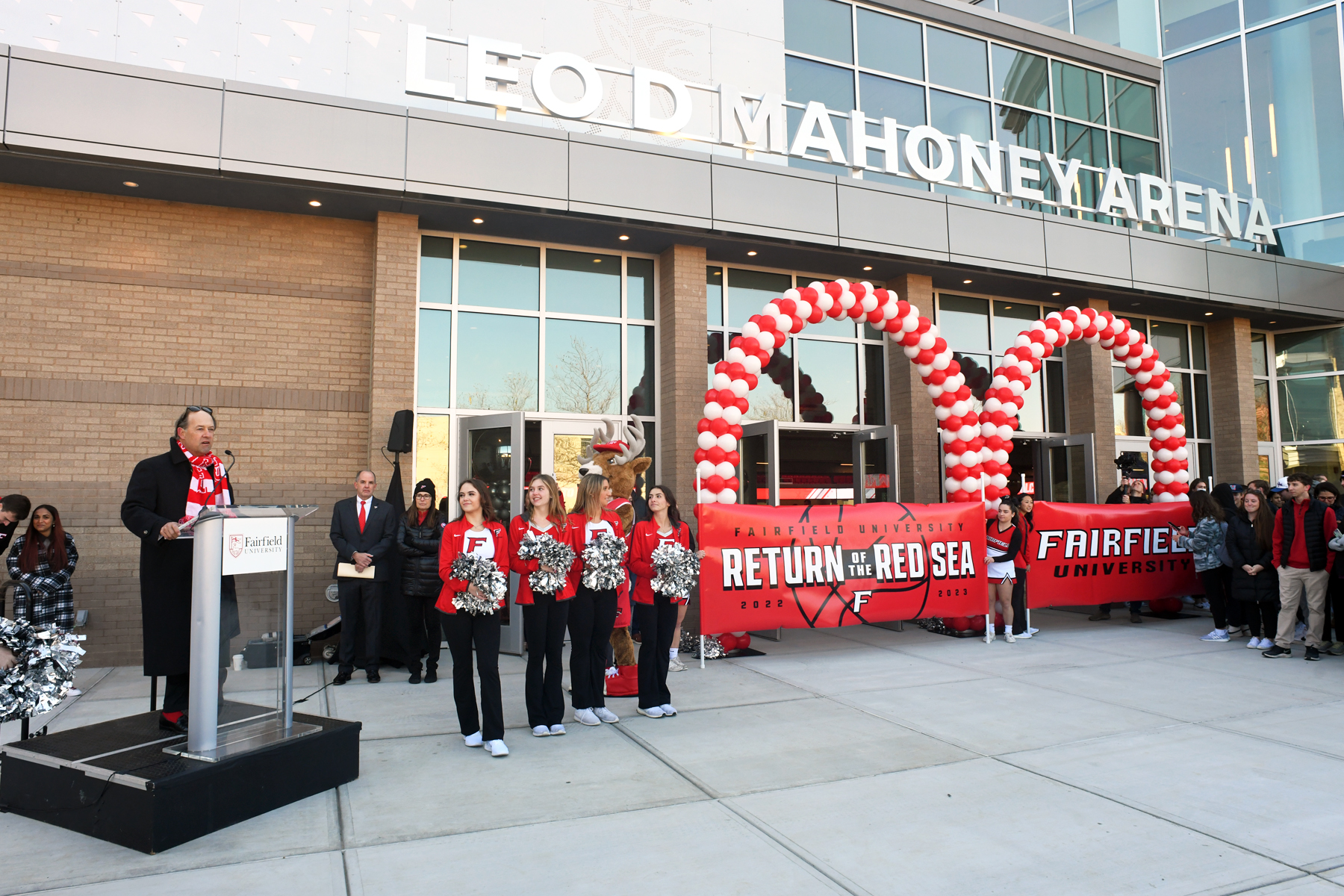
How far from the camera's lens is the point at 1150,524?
35.9ft

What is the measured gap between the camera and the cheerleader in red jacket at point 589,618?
6.18 metres

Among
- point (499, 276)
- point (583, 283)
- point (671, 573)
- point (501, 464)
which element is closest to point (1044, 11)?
point (583, 283)

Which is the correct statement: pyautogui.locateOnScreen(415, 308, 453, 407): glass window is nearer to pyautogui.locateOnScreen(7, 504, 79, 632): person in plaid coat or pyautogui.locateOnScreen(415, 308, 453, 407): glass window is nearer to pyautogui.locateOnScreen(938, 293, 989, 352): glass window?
pyautogui.locateOnScreen(7, 504, 79, 632): person in plaid coat

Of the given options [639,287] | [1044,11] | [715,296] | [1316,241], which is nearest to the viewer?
[639,287]

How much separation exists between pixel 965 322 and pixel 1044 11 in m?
11.3

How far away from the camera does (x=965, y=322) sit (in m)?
14.4

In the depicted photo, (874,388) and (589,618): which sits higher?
(874,388)

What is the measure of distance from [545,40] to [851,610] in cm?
954

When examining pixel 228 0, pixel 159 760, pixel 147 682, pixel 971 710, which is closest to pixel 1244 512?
pixel 971 710

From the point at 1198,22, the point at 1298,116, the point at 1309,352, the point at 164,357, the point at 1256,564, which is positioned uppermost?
the point at 1198,22

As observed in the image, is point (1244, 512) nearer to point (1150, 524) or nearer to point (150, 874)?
point (1150, 524)

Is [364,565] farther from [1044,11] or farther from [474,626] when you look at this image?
[1044,11]

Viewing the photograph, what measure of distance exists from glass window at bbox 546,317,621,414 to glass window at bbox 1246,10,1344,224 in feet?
56.0

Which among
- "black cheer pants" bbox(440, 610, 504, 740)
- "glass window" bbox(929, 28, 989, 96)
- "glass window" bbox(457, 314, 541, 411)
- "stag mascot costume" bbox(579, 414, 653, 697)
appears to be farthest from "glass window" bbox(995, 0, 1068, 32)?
"black cheer pants" bbox(440, 610, 504, 740)
